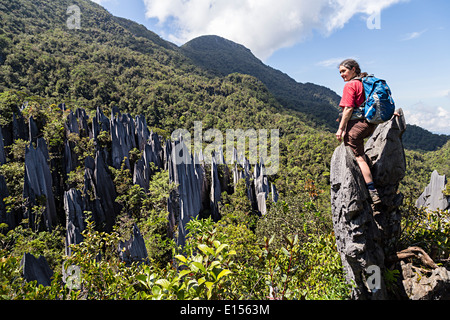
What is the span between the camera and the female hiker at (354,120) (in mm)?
2824

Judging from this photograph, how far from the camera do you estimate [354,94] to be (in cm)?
282

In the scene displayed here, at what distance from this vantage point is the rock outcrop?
2.67 m

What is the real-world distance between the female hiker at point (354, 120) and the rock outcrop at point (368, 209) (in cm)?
15

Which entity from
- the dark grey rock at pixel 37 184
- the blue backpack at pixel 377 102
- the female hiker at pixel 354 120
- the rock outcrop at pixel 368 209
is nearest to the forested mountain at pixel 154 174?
the rock outcrop at pixel 368 209

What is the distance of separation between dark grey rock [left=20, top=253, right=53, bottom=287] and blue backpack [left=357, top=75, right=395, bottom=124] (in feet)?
28.2

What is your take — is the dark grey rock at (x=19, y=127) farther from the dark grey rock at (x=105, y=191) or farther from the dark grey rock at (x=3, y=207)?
the dark grey rock at (x=105, y=191)

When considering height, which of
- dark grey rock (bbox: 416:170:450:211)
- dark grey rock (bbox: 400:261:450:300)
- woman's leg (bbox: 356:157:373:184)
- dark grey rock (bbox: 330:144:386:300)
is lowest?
dark grey rock (bbox: 416:170:450:211)

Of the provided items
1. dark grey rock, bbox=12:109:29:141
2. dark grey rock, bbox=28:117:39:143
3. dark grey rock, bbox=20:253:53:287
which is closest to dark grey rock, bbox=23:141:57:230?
dark grey rock, bbox=28:117:39:143

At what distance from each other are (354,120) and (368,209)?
1248 millimetres

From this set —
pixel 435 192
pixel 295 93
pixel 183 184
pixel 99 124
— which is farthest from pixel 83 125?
pixel 295 93

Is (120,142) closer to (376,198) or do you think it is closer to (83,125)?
(83,125)

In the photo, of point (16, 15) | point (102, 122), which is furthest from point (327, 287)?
point (16, 15)

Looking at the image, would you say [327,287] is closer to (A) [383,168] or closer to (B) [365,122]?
(A) [383,168]

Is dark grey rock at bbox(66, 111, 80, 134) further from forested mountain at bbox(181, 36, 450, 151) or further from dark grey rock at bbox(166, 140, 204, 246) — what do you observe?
forested mountain at bbox(181, 36, 450, 151)
